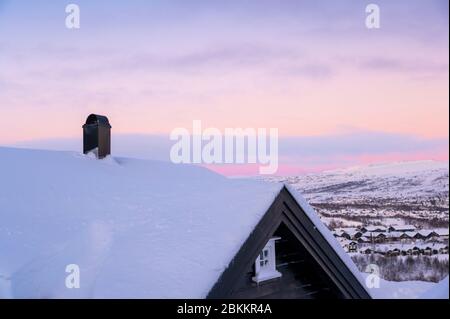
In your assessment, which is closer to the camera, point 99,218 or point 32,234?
point 32,234

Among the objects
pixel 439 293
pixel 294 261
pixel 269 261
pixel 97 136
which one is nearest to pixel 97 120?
pixel 97 136

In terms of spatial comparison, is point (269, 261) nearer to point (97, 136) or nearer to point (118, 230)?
point (118, 230)

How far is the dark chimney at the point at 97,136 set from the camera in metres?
5.54

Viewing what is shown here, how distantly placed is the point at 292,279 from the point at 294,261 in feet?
0.66

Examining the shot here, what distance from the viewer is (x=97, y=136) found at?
552 cm

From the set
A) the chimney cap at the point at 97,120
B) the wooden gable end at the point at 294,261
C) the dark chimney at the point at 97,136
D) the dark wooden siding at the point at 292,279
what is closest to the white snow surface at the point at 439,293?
the wooden gable end at the point at 294,261

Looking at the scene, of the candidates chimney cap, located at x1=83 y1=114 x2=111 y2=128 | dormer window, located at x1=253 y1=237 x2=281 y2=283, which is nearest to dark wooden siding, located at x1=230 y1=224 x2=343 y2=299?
dormer window, located at x1=253 y1=237 x2=281 y2=283

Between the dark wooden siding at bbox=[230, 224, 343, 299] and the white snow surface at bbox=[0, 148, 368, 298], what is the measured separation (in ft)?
1.09

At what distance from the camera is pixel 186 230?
329 centimetres

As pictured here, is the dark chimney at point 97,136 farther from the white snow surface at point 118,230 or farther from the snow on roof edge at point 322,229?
the snow on roof edge at point 322,229
